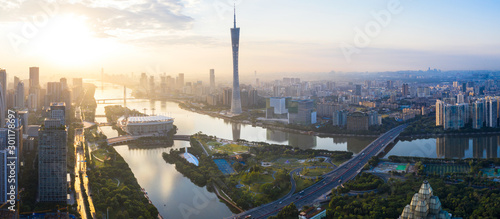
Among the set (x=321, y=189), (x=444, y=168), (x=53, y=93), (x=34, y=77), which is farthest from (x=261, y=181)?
(x=34, y=77)

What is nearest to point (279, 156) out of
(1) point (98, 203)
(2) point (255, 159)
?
(2) point (255, 159)

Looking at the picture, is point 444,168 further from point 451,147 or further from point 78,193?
point 78,193

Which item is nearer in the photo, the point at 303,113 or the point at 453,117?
the point at 453,117

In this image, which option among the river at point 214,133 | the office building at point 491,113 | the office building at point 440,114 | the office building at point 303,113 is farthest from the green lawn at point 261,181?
the office building at point 491,113

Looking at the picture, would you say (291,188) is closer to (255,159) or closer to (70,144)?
(255,159)

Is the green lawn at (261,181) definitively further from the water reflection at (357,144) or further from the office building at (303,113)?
the office building at (303,113)

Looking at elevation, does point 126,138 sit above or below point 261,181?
above

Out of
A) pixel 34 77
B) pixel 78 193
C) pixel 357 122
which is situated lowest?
pixel 78 193
